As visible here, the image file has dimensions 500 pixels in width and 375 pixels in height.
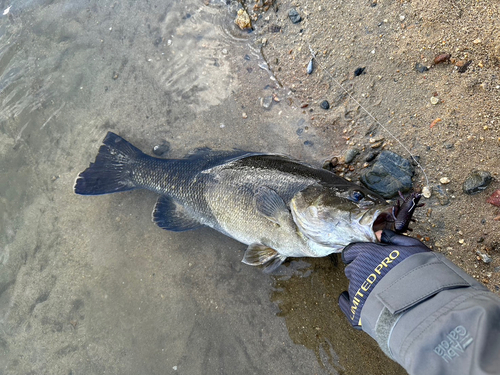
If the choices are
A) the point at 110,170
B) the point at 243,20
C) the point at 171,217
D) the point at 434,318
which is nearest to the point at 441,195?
the point at 434,318

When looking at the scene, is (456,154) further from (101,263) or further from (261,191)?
(101,263)

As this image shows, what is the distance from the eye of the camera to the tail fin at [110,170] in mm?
3465

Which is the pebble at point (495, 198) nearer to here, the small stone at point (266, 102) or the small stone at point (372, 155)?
the small stone at point (372, 155)

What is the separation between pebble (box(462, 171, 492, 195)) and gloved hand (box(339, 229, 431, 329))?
1.02 metres

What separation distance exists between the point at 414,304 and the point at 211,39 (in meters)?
3.35

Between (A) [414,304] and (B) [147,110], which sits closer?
(A) [414,304]

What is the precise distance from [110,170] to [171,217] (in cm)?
85

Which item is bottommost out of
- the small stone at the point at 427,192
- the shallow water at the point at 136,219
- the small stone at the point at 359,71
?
the shallow water at the point at 136,219

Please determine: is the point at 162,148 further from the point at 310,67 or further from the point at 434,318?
the point at 434,318

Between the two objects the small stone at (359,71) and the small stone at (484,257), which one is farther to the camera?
the small stone at (359,71)

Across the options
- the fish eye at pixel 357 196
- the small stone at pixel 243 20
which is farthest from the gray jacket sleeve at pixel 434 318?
the small stone at pixel 243 20

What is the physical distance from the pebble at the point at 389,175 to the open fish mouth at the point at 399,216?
2.25 ft

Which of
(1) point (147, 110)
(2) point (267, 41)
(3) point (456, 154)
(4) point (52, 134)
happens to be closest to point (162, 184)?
(1) point (147, 110)

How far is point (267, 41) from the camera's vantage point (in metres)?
3.62
